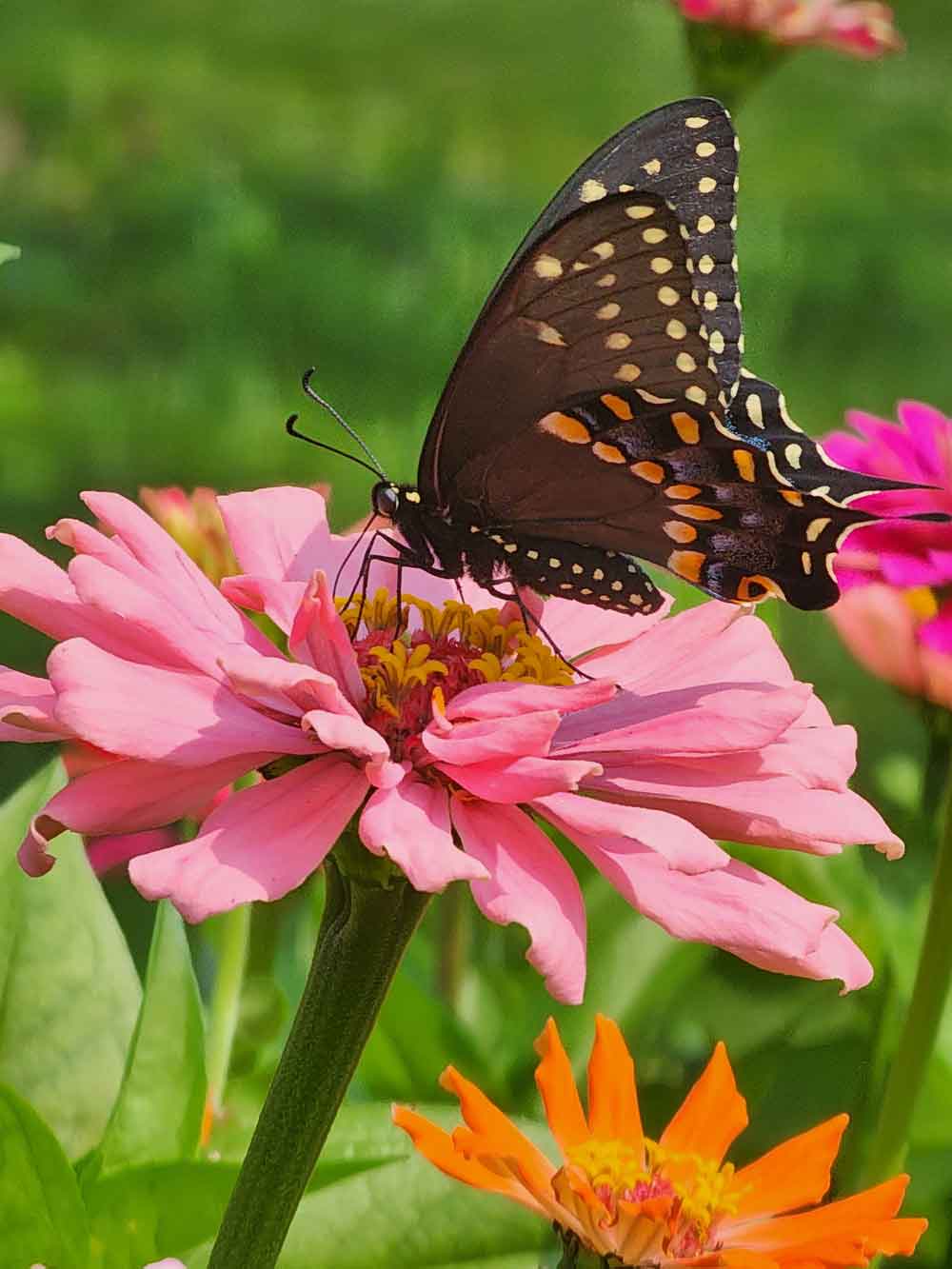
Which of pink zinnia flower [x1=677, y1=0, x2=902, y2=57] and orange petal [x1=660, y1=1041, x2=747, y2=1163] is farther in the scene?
pink zinnia flower [x1=677, y1=0, x2=902, y2=57]

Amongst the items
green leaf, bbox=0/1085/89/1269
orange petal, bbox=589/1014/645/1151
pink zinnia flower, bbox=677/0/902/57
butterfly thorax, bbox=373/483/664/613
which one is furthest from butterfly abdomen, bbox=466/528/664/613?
pink zinnia flower, bbox=677/0/902/57

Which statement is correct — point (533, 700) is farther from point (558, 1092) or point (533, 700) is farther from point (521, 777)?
point (558, 1092)

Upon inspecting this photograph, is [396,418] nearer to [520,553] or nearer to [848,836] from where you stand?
[520,553]

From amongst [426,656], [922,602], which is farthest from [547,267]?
[922,602]

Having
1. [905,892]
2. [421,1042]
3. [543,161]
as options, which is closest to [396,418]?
[543,161]

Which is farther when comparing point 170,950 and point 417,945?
point 417,945

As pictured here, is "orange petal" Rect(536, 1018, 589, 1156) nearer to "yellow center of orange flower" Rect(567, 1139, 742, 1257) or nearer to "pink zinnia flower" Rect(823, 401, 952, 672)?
"yellow center of orange flower" Rect(567, 1139, 742, 1257)

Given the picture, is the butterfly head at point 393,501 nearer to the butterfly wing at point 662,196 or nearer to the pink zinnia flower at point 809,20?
the butterfly wing at point 662,196
